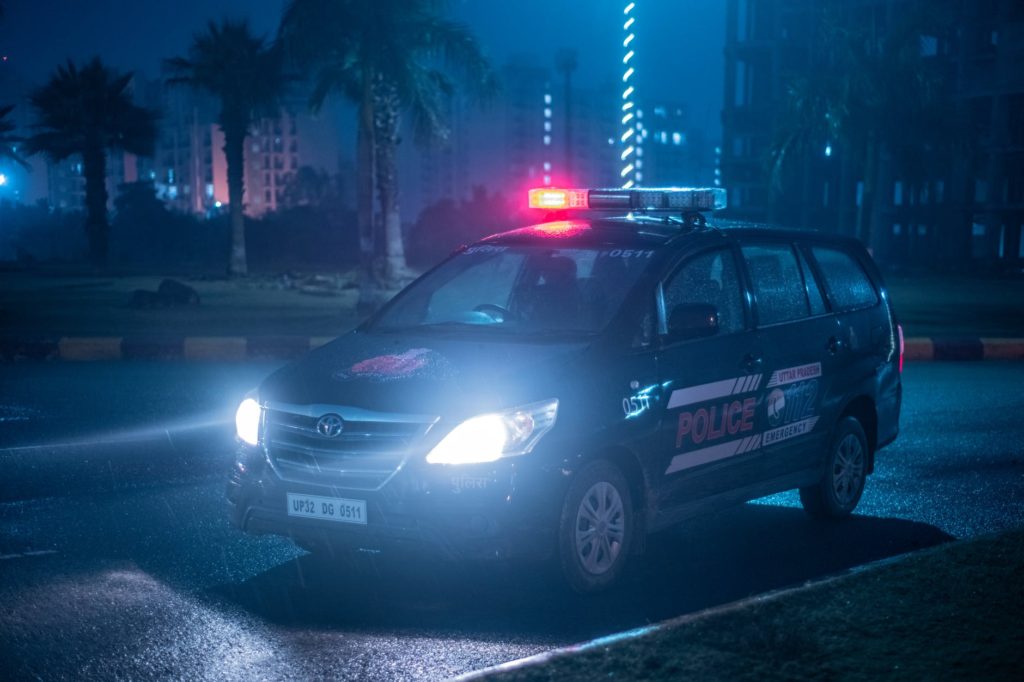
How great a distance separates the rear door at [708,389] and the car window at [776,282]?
19 cm

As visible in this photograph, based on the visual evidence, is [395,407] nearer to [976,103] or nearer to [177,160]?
[976,103]

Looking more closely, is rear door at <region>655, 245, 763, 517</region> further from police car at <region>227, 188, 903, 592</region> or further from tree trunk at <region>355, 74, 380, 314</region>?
tree trunk at <region>355, 74, 380, 314</region>

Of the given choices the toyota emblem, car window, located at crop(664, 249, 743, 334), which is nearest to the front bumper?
the toyota emblem

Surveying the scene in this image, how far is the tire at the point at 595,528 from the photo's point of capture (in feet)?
18.6

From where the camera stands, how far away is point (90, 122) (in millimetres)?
48344

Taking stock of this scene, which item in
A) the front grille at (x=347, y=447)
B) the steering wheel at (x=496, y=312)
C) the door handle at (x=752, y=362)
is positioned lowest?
the front grille at (x=347, y=447)

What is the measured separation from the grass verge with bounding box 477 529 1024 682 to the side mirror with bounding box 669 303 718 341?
1.38 m

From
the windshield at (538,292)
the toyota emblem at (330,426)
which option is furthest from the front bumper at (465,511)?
the windshield at (538,292)

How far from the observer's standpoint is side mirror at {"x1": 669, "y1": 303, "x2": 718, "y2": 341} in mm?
6172

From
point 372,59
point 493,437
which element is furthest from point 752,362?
point 372,59

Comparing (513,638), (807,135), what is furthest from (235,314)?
(807,135)

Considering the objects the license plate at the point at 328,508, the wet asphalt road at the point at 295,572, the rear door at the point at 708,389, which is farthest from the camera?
the rear door at the point at 708,389

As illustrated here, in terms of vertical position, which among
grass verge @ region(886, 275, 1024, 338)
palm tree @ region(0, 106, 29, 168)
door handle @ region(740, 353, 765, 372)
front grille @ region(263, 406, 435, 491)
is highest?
palm tree @ region(0, 106, 29, 168)

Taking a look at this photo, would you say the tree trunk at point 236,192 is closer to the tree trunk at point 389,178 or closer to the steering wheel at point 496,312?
the tree trunk at point 389,178
